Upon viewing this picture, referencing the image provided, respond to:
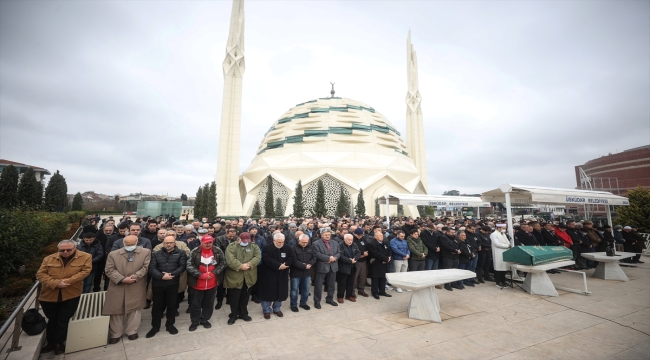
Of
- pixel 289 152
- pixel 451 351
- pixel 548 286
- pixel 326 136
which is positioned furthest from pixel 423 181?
pixel 451 351

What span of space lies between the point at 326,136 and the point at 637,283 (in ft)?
115

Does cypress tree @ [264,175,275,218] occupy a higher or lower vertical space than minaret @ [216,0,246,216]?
lower

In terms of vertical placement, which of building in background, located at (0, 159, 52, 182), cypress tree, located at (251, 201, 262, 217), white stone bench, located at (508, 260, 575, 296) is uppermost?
building in background, located at (0, 159, 52, 182)

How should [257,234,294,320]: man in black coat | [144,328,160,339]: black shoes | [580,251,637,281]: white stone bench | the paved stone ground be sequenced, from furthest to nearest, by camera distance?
[580,251,637,281]: white stone bench
[257,234,294,320]: man in black coat
[144,328,160,339]: black shoes
the paved stone ground

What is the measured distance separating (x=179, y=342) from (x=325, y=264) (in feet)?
9.71

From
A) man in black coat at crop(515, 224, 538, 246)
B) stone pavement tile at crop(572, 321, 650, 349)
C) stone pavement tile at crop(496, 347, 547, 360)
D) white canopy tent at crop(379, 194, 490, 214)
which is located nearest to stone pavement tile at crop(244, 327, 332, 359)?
stone pavement tile at crop(496, 347, 547, 360)

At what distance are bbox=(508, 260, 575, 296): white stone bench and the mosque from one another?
1090 inches

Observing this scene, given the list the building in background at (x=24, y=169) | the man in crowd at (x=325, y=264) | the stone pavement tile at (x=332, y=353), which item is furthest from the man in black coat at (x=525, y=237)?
the building in background at (x=24, y=169)

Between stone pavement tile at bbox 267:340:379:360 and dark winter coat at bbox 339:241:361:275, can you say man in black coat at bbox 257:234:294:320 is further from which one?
stone pavement tile at bbox 267:340:379:360

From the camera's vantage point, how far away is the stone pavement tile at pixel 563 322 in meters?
4.69

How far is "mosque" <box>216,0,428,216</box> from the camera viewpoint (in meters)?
31.7

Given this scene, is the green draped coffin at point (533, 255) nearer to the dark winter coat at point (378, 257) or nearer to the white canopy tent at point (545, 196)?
the white canopy tent at point (545, 196)

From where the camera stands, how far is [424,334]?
448 centimetres

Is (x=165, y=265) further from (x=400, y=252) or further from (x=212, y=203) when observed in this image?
(x=212, y=203)
